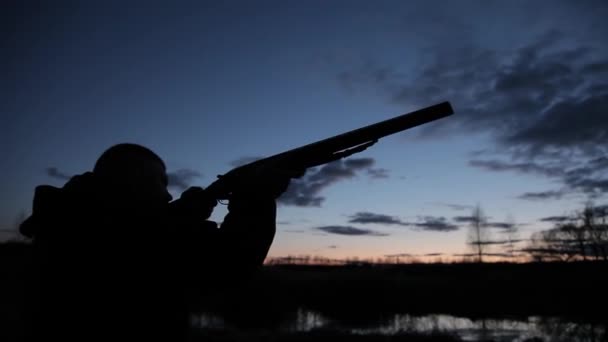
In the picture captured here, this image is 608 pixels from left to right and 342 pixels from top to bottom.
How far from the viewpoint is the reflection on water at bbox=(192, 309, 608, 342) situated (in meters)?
15.6

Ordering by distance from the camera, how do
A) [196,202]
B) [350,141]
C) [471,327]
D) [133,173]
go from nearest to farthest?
[133,173] < [196,202] < [350,141] < [471,327]

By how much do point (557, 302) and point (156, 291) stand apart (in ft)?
102

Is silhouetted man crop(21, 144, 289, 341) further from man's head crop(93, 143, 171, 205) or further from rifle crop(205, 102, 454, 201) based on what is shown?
rifle crop(205, 102, 454, 201)

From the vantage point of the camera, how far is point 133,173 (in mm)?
2078

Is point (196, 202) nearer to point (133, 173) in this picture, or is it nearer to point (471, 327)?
point (133, 173)

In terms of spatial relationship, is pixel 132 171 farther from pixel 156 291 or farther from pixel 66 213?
pixel 156 291

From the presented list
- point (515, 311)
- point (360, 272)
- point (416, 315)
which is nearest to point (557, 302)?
point (515, 311)

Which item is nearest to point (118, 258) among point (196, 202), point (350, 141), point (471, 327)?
point (196, 202)

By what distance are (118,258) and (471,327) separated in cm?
2072

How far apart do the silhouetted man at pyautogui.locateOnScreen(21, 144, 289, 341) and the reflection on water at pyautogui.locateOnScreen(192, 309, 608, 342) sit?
14.6 metres

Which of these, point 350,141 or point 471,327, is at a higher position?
point 350,141

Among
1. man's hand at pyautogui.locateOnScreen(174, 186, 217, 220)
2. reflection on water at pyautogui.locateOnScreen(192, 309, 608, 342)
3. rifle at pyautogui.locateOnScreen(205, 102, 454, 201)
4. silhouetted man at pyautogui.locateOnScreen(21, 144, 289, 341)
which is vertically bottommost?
reflection on water at pyautogui.locateOnScreen(192, 309, 608, 342)

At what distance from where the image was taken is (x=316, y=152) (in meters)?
3.64

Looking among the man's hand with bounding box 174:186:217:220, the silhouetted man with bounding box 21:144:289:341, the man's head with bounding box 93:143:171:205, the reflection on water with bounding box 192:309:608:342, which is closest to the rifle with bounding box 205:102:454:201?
the man's hand with bounding box 174:186:217:220
